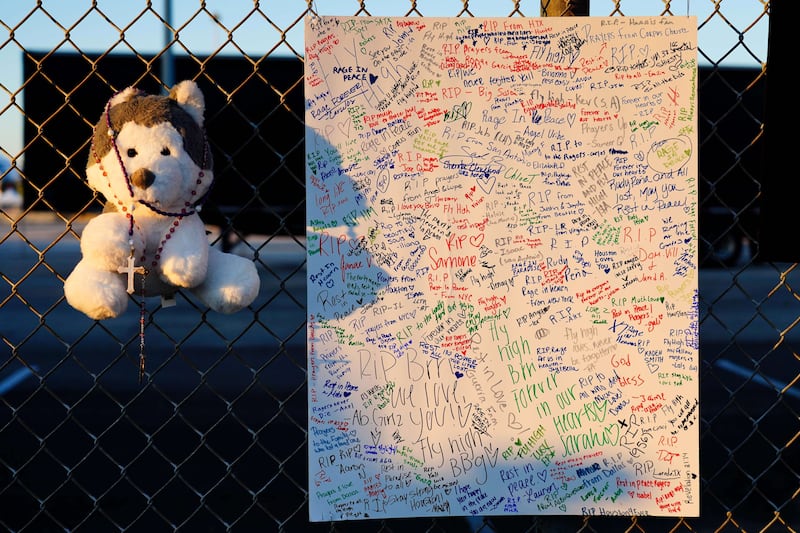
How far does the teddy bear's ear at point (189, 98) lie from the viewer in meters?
2.41

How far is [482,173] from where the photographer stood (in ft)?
8.55

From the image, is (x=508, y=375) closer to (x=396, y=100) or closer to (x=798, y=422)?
(x=396, y=100)

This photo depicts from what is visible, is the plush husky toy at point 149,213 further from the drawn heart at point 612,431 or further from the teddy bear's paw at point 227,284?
the drawn heart at point 612,431

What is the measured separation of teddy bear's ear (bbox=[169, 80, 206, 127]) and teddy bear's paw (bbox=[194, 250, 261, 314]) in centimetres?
38

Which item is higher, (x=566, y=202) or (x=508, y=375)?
(x=566, y=202)

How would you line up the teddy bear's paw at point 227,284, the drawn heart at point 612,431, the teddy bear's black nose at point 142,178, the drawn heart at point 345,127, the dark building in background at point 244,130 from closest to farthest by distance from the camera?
the teddy bear's black nose at point 142,178 → the teddy bear's paw at point 227,284 → the drawn heart at point 345,127 → the drawn heart at point 612,431 → the dark building in background at point 244,130

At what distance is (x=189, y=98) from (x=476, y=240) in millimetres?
904

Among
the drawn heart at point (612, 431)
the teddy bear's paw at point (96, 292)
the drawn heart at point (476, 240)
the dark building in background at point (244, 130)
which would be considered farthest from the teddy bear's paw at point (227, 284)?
the dark building in background at point (244, 130)

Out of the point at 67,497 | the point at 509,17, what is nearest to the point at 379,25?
the point at 509,17

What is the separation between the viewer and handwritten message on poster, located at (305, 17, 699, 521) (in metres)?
2.59

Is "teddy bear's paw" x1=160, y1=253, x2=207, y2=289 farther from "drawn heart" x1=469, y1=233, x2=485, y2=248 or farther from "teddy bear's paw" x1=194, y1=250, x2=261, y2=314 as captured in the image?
"drawn heart" x1=469, y1=233, x2=485, y2=248

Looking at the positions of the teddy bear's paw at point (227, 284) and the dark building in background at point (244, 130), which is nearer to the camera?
the teddy bear's paw at point (227, 284)

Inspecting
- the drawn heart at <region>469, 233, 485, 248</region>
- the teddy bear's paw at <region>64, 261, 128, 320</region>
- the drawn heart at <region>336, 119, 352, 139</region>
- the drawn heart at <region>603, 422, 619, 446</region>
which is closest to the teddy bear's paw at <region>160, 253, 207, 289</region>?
Answer: the teddy bear's paw at <region>64, 261, 128, 320</region>

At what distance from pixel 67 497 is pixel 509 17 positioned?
3.75m
